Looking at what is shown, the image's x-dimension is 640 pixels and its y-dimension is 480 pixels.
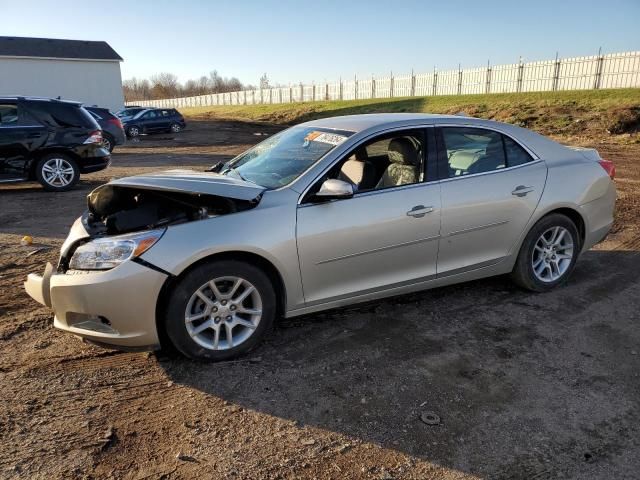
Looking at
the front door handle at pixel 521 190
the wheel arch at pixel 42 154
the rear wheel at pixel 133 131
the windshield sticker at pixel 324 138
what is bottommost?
the rear wheel at pixel 133 131

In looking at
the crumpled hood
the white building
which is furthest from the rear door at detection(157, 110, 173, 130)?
the crumpled hood

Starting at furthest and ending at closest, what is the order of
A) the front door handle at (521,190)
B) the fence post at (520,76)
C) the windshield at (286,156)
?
the fence post at (520,76), the front door handle at (521,190), the windshield at (286,156)

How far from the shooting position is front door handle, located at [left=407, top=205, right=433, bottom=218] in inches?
159

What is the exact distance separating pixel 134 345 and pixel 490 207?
9.74 feet

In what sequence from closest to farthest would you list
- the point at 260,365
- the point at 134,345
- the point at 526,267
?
1. the point at 134,345
2. the point at 260,365
3. the point at 526,267

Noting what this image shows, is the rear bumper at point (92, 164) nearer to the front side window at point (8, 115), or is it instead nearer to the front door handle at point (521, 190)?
the front side window at point (8, 115)

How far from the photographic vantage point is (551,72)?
102ft

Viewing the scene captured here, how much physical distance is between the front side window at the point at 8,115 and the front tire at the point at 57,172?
2.67ft

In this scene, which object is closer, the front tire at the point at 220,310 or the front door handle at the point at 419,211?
the front tire at the point at 220,310

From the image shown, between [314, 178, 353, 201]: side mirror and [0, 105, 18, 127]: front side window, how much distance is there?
856 cm

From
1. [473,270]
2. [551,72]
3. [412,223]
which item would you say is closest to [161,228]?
[412,223]

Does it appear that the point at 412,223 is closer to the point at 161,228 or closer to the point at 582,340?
the point at 582,340

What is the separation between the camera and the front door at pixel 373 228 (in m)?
3.73

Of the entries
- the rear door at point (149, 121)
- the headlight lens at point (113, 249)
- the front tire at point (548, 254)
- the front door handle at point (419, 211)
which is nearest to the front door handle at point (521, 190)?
the front tire at point (548, 254)
